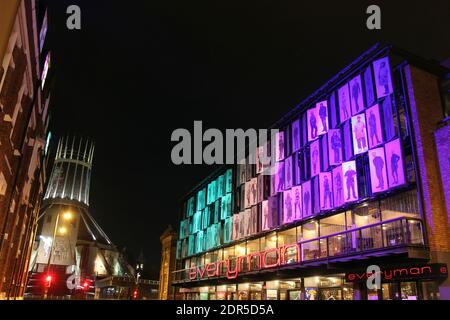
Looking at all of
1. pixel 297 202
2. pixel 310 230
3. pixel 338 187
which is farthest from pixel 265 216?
pixel 338 187

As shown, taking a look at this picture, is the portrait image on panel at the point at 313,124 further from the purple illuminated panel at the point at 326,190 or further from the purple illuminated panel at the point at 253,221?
the purple illuminated panel at the point at 253,221

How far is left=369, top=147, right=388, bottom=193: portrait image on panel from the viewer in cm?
2127

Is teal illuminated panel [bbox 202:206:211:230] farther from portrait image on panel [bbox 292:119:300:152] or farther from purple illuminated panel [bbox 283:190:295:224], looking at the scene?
portrait image on panel [bbox 292:119:300:152]

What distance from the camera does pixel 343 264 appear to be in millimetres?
22781

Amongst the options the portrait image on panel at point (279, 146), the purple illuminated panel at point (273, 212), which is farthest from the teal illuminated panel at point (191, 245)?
the portrait image on panel at point (279, 146)

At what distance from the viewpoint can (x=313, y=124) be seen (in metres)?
28.6

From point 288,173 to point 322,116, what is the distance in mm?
5739

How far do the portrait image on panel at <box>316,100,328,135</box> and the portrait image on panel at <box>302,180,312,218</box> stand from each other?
401 centimetres

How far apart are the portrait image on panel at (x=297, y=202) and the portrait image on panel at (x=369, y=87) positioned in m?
8.72

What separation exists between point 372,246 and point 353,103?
31.3 ft

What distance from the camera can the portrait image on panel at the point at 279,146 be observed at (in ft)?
106
